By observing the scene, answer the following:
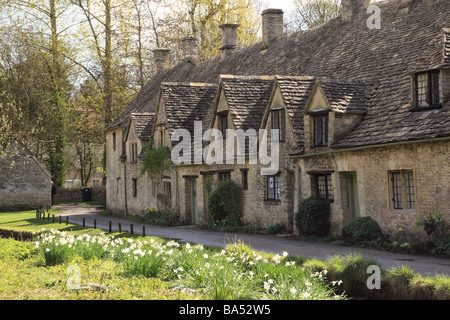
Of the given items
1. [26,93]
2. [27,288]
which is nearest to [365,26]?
[27,288]

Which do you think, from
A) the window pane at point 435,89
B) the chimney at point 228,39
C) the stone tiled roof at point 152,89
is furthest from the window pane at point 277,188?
the stone tiled roof at point 152,89

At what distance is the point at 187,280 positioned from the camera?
37.8 ft

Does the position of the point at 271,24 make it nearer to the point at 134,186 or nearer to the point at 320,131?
the point at 320,131

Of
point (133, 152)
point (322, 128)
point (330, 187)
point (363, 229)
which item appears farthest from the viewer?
point (133, 152)

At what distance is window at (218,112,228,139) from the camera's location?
84.0ft

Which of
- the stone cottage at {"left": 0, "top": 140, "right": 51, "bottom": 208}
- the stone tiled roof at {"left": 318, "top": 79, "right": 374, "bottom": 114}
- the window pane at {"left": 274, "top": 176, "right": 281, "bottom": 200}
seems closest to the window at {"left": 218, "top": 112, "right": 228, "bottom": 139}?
the window pane at {"left": 274, "top": 176, "right": 281, "bottom": 200}

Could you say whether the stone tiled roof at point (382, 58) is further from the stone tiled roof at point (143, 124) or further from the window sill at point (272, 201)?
the stone tiled roof at point (143, 124)

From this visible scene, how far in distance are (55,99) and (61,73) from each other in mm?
2262

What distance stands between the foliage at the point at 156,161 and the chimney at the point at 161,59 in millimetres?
13878

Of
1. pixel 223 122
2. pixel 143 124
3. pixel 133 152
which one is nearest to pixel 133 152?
pixel 133 152

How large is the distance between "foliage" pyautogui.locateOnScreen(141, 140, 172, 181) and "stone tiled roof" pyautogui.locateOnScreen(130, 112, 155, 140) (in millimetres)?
2180

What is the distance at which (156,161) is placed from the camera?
30625 millimetres

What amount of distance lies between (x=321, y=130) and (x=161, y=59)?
26.8 meters
